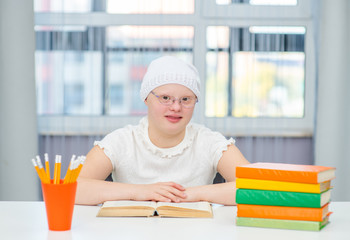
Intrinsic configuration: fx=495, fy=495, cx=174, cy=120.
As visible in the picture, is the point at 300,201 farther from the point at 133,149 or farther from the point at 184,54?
the point at 184,54

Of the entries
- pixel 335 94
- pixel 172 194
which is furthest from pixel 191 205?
pixel 335 94

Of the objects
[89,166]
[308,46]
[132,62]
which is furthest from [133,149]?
[308,46]

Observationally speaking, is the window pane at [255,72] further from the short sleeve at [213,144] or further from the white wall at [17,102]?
the short sleeve at [213,144]

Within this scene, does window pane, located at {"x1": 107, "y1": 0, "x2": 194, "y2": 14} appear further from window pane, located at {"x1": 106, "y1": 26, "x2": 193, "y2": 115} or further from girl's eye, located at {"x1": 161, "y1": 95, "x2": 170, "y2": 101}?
girl's eye, located at {"x1": 161, "y1": 95, "x2": 170, "y2": 101}

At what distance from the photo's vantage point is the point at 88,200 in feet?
5.09

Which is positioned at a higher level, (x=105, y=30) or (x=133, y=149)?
(x=105, y=30)

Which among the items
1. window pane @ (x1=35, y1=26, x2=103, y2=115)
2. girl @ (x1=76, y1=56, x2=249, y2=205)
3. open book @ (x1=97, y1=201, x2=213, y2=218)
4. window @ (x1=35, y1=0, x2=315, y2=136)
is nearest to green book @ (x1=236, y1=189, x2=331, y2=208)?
open book @ (x1=97, y1=201, x2=213, y2=218)

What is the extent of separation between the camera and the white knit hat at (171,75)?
1.85 m

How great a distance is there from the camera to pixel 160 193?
5.06 ft

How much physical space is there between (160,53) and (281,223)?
2.20m

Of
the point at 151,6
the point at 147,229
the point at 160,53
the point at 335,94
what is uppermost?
the point at 151,6

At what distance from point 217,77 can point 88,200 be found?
1.95 meters

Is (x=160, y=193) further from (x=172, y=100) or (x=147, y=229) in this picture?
(x=172, y=100)

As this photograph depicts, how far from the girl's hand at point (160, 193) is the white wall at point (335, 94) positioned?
1.95m
